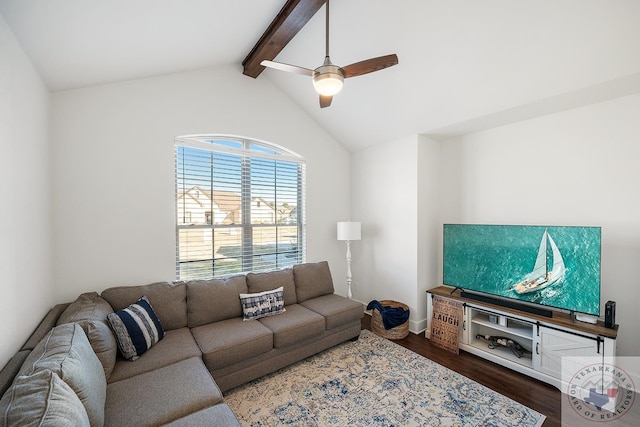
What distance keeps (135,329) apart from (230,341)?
0.72m

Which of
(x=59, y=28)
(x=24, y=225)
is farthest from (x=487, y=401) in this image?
(x=59, y=28)

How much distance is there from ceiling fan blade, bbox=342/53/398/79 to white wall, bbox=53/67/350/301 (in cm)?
183

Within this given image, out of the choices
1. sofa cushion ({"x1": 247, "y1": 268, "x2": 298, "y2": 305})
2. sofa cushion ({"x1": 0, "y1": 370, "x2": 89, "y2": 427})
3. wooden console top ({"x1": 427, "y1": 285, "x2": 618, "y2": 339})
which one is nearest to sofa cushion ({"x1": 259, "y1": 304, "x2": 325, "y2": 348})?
sofa cushion ({"x1": 247, "y1": 268, "x2": 298, "y2": 305})

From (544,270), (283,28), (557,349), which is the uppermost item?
(283,28)

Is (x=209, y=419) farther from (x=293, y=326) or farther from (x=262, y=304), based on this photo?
(x=262, y=304)

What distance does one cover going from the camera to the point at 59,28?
1637mm

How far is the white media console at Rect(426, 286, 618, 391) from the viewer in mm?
2119

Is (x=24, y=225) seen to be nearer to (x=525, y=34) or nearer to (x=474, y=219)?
(x=525, y=34)

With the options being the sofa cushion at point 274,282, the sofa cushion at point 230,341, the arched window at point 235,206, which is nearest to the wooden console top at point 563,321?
the sofa cushion at point 274,282

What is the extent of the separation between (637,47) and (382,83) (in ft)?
6.14

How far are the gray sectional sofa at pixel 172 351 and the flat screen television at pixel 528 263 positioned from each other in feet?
4.45

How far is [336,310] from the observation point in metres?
2.92

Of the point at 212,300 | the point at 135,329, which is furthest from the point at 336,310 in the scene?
the point at 135,329

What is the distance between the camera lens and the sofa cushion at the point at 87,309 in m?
1.88
